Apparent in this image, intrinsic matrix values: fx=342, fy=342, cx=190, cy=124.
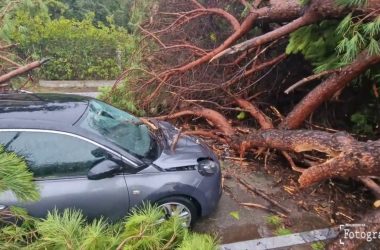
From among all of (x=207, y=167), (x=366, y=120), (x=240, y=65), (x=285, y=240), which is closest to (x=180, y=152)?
(x=207, y=167)

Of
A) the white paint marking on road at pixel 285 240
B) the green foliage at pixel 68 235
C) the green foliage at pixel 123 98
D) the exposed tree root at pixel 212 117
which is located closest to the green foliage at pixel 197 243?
the green foliage at pixel 68 235

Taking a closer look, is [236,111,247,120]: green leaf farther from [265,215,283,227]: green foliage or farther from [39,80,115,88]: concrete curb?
[39,80,115,88]: concrete curb

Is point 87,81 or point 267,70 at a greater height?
point 267,70

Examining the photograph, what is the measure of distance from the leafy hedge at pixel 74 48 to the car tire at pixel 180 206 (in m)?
8.67

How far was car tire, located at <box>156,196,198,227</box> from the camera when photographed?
3514 mm

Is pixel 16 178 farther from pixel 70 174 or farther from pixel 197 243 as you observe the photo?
pixel 70 174

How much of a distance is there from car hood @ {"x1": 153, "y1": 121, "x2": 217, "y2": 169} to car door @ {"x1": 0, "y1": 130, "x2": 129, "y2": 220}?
0.51 meters

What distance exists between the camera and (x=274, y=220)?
Answer: 159 inches

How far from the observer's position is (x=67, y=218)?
1.69 meters

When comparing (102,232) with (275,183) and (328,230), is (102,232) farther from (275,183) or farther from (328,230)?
(275,183)

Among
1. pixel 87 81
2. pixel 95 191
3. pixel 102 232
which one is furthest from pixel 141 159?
pixel 87 81

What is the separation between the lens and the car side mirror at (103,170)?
3154 mm

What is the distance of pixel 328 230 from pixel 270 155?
162 centimetres

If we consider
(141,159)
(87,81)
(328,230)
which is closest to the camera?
(141,159)
